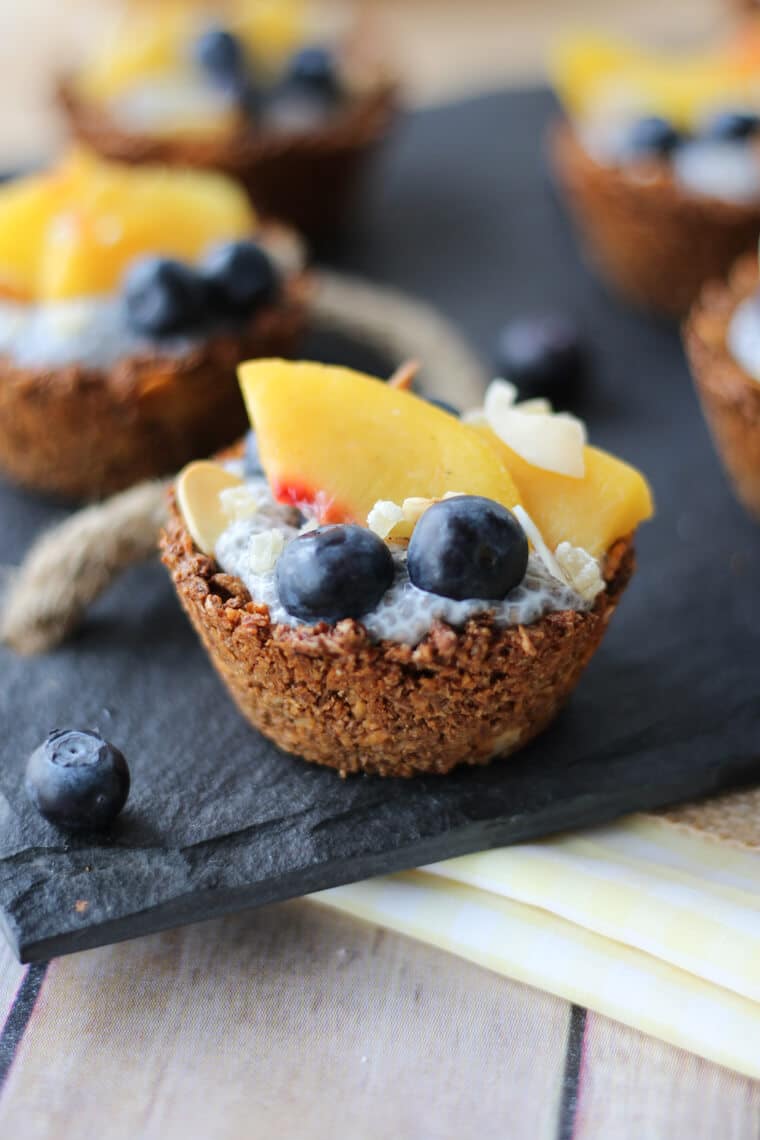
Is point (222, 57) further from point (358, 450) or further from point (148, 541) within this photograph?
point (358, 450)

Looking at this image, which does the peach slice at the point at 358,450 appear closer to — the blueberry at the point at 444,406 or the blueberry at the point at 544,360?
the blueberry at the point at 444,406

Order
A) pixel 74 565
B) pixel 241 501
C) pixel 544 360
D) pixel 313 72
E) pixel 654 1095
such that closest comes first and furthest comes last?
1. pixel 654 1095
2. pixel 241 501
3. pixel 74 565
4. pixel 544 360
5. pixel 313 72

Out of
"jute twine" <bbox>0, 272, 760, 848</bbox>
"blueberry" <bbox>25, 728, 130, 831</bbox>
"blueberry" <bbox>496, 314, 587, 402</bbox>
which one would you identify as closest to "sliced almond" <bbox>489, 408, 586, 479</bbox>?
"jute twine" <bbox>0, 272, 760, 848</bbox>

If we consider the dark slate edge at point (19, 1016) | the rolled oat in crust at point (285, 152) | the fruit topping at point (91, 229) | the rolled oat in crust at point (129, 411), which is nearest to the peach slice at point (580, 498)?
the rolled oat in crust at point (129, 411)

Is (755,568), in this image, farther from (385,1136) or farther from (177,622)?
(385,1136)

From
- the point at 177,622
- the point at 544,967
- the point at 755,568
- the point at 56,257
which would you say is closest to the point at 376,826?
the point at 544,967

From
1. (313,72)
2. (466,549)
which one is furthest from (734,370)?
(313,72)
